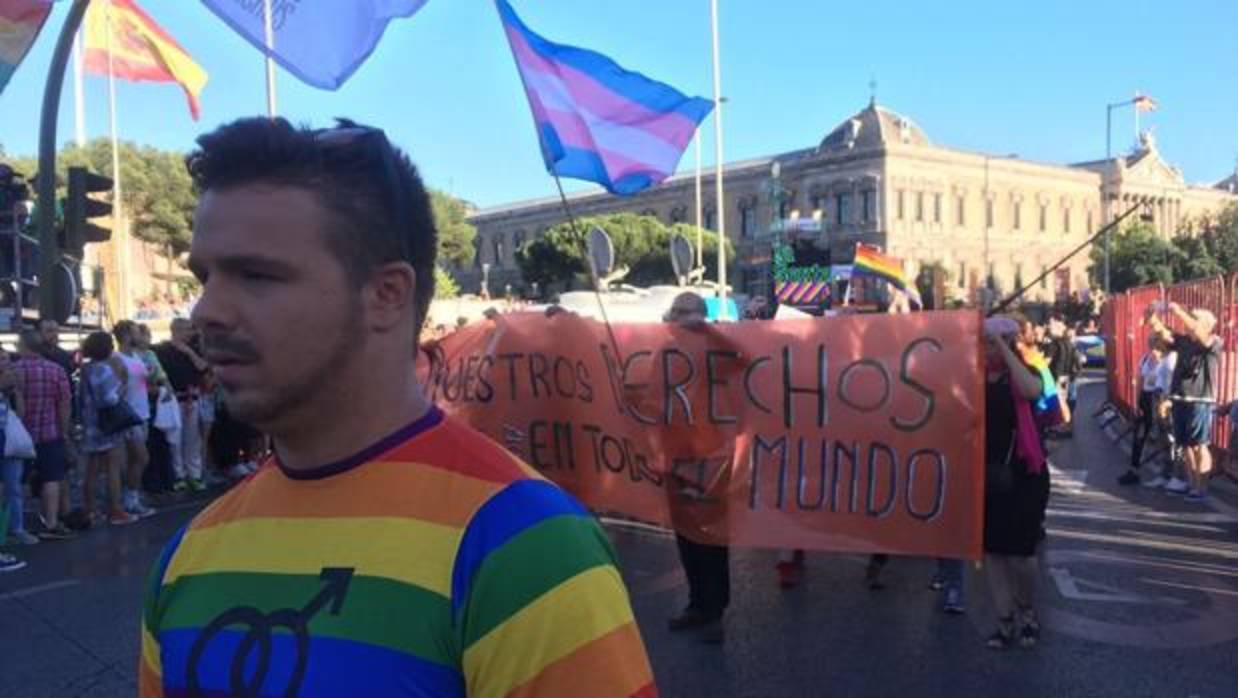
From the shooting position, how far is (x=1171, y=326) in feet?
40.7

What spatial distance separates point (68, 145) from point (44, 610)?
41112mm

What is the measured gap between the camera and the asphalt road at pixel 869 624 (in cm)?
502

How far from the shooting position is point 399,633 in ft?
3.94

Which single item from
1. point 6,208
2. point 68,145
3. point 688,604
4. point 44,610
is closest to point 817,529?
point 688,604

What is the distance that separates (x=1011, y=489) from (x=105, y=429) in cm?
734

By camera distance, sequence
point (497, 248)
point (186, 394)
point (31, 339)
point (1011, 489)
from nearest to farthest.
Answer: point (1011, 489), point (31, 339), point (186, 394), point (497, 248)

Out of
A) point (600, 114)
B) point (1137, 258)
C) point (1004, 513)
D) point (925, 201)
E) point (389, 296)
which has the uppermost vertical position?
point (925, 201)

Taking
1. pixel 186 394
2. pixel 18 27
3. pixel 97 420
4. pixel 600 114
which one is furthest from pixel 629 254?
pixel 600 114

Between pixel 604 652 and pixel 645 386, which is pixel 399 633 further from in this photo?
pixel 645 386

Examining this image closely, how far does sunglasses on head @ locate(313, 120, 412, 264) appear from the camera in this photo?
4.54 ft

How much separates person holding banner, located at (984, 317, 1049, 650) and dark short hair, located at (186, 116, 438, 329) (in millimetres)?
4699

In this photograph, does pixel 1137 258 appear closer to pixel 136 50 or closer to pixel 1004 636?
pixel 136 50

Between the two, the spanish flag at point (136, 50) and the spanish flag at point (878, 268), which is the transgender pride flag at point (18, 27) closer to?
the spanish flag at point (136, 50)

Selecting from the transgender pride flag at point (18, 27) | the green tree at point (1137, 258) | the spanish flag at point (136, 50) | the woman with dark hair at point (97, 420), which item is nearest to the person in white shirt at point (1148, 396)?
the woman with dark hair at point (97, 420)
